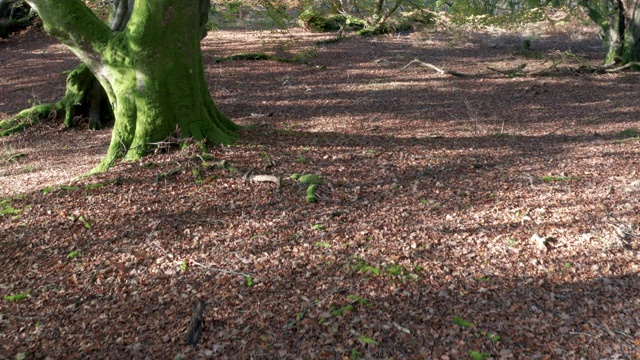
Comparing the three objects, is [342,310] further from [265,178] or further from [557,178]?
[557,178]

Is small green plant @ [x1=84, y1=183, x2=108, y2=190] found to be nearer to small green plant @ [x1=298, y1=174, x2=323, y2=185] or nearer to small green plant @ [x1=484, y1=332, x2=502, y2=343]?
Result: small green plant @ [x1=298, y1=174, x2=323, y2=185]

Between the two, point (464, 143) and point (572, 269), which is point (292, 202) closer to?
point (572, 269)

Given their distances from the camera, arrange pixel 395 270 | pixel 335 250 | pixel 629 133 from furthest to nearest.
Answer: pixel 629 133 < pixel 335 250 < pixel 395 270

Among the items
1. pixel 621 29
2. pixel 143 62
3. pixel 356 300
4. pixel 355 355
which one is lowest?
pixel 355 355

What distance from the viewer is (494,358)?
3.27 metres

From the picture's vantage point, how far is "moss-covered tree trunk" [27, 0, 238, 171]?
6059 millimetres

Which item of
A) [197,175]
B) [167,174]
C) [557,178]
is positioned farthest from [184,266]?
[557,178]

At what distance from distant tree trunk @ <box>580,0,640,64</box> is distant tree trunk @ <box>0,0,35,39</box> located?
22969 mm

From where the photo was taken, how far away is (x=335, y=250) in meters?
4.59

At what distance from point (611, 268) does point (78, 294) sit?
4.82m

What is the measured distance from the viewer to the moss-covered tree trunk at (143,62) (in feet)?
19.9

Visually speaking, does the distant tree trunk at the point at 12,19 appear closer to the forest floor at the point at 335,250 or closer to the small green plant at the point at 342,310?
the forest floor at the point at 335,250

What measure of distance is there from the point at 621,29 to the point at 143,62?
53.8 feet

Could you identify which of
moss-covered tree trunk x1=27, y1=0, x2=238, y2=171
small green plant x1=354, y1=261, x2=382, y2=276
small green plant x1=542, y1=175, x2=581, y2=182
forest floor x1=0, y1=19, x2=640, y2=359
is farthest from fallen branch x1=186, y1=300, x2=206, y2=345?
small green plant x1=542, y1=175, x2=581, y2=182
